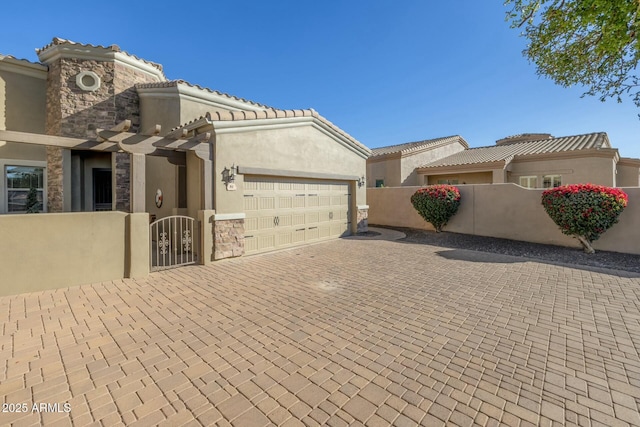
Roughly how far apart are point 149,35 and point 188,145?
26.4 feet

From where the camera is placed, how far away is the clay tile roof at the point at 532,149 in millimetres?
16828

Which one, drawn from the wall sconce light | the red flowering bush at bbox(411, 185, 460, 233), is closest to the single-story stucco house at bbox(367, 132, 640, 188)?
the red flowering bush at bbox(411, 185, 460, 233)

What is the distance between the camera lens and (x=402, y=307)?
5059 millimetres

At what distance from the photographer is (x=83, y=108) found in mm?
→ 11039

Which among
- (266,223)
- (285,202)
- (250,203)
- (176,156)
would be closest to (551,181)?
(285,202)

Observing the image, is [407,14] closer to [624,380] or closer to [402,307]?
[402,307]

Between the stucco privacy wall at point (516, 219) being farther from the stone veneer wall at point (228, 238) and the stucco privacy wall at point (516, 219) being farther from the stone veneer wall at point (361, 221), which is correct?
the stone veneer wall at point (228, 238)

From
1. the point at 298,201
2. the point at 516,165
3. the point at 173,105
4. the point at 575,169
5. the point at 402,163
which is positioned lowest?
the point at 298,201

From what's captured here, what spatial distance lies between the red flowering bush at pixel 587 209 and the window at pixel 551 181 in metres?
8.76

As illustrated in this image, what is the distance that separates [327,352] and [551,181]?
752 inches

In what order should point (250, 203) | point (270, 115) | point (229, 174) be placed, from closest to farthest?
point (229, 174), point (250, 203), point (270, 115)

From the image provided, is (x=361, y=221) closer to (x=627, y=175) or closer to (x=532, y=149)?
(x=532, y=149)

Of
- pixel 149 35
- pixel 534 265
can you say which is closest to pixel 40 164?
pixel 149 35

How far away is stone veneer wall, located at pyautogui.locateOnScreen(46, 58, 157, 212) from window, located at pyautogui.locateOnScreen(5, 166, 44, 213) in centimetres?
39
